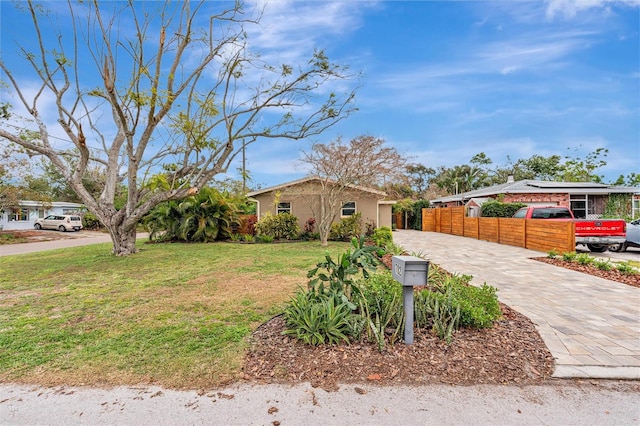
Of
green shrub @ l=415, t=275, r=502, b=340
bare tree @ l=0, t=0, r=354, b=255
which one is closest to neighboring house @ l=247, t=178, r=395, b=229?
bare tree @ l=0, t=0, r=354, b=255

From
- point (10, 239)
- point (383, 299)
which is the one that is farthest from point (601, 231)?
point (10, 239)

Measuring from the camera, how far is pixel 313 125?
1034 centimetres

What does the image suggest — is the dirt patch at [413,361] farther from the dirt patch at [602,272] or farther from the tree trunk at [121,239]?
the tree trunk at [121,239]

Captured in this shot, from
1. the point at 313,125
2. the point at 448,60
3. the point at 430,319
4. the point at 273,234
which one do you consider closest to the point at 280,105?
the point at 313,125

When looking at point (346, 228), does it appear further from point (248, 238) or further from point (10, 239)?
point (10, 239)

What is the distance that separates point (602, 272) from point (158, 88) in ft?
39.4

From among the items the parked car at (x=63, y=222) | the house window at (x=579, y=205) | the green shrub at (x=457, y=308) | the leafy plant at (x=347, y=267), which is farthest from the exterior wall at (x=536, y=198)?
the parked car at (x=63, y=222)

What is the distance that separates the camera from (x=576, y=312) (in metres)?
4.55

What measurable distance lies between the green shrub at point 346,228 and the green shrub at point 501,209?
7883mm

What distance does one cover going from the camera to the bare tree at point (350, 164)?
13.0m

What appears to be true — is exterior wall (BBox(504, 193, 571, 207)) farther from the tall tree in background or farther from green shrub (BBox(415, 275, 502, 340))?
the tall tree in background

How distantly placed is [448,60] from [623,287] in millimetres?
6686

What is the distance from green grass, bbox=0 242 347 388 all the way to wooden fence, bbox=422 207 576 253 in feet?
28.4

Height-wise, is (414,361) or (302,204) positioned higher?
(302,204)
